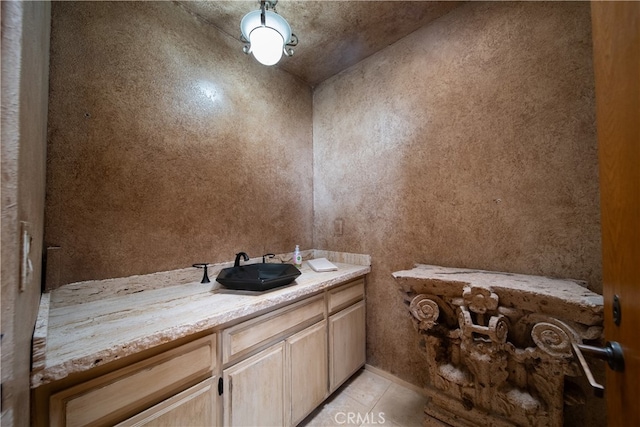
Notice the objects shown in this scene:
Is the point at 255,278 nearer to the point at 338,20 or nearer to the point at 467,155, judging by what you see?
the point at 467,155

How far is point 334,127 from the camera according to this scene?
7.38 feet

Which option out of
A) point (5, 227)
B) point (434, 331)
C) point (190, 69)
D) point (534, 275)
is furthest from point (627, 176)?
point (190, 69)

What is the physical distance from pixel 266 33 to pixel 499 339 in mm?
2070

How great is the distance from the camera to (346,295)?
1780mm

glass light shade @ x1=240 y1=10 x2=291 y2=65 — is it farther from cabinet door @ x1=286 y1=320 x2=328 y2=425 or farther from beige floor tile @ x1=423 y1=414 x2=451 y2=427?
beige floor tile @ x1=423 y1=414 x2=451 y2=427

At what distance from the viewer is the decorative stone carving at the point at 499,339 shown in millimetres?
1011

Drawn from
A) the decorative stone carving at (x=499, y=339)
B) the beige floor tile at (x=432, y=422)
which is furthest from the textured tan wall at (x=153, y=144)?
the beige floor tile at (x=432, y=422)

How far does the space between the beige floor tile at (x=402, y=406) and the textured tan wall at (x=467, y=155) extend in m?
0.12

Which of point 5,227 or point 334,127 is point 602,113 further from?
point 334,127

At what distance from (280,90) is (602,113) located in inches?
82.4

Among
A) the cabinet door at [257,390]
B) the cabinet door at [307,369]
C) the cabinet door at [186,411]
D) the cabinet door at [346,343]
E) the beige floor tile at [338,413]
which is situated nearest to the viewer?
the cabinet door at [186,411]

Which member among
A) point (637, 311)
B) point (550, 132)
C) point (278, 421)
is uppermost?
point (550, 132)

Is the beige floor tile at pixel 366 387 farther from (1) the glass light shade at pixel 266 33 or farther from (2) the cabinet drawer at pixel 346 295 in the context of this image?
(1) the glass light shade at pixel 266 33

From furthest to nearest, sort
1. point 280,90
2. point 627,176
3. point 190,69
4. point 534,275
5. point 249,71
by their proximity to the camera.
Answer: point 280,90 < point 249,71 < point 190,69 < point 534,275 < point 627,176
